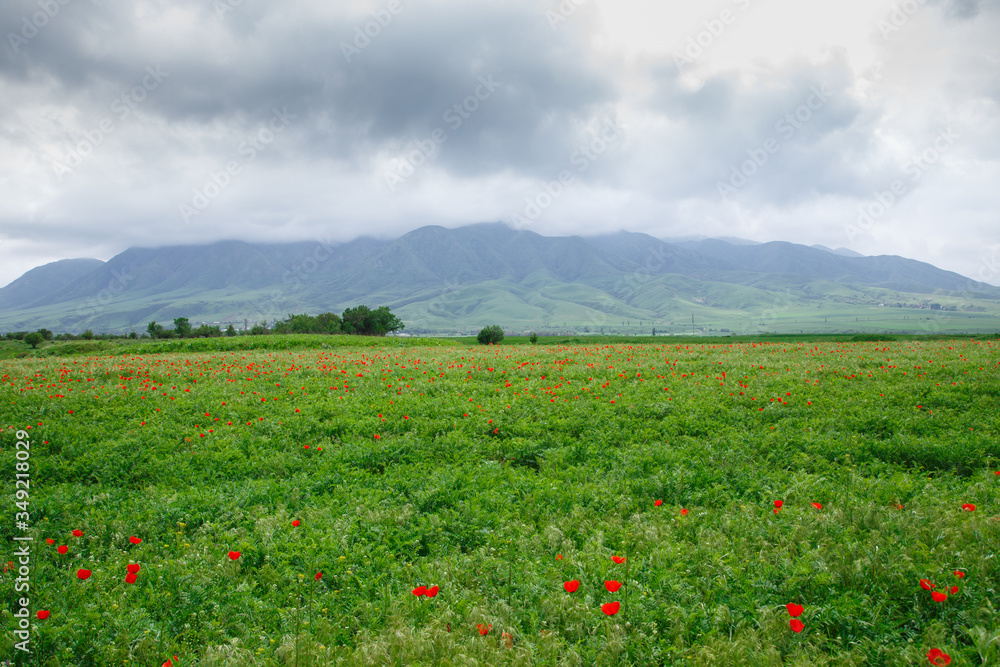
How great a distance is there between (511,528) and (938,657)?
4.66 meters

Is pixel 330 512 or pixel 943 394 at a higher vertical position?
pixel 943 394

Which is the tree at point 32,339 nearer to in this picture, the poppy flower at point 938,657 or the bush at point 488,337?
the bush at point 488,337

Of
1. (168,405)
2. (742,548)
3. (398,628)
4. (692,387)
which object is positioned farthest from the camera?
(692,387)

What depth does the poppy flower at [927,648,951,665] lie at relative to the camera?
3952mm

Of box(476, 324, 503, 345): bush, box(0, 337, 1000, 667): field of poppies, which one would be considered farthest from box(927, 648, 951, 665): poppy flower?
box(476, 324, 503, 345): bush

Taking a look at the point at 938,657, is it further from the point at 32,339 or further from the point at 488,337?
the point at 32,339

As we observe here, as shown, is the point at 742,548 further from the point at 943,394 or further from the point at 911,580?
the point at 943,394

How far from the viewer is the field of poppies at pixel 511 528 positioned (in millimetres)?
4707

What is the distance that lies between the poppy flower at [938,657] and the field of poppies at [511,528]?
24mm

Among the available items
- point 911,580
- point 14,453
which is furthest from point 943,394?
point 14,453

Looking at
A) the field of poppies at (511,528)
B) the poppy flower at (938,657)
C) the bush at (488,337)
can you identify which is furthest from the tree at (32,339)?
the poppy flower at (938,657)

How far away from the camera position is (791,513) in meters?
6.92

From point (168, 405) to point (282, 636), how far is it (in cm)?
1140

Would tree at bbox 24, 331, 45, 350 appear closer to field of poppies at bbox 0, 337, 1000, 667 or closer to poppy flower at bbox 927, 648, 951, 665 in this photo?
field of poppies at bbox 0, 337, 1000, 667
